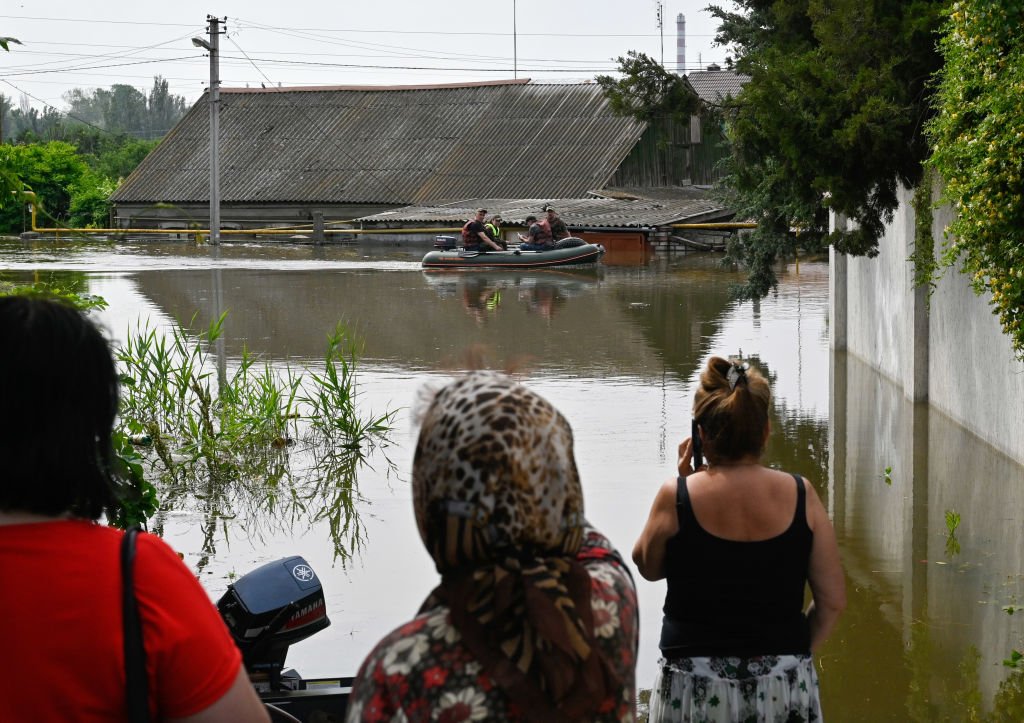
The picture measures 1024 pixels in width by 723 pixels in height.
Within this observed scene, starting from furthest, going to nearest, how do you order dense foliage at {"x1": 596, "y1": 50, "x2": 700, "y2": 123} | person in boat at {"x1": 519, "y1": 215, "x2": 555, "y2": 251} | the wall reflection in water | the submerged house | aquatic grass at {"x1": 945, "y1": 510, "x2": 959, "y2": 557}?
the submerged house → person in boat at {"x1": 519, "y1": 215, "x2": 555, "y2": 251} → dense foliage at {"x1": 596, "y1": 50, "x2": 700, "y2": 123} → aquatic grass at {"x1": 945, "y1": 510, "x2": 959, "y2": 557} → the wall reflection in water

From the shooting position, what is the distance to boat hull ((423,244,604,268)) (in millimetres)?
32094

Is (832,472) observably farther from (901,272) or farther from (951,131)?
(901,272)

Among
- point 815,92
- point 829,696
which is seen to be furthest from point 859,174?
point 829,696

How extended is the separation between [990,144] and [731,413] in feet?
14.6

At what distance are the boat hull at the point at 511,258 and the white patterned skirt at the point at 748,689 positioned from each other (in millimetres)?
28838

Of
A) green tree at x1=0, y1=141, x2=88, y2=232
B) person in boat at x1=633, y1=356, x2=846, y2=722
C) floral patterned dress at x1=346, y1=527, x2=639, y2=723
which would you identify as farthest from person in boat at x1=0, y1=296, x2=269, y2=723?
green tree at x1=0, y1=141, x2=88, y2=232

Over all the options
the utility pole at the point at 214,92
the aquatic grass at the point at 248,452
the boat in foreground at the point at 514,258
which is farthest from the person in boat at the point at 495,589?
the utility pole at the point at 214,92

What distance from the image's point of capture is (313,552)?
7855 millimetres

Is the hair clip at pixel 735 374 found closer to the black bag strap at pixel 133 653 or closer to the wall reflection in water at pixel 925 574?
the black bag strap at pixel 133 653

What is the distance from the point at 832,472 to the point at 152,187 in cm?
4904

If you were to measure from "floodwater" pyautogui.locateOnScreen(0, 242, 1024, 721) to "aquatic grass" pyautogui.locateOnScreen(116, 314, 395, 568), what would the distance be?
0.46 feet

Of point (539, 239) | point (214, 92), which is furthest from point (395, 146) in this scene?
point (539, 239)

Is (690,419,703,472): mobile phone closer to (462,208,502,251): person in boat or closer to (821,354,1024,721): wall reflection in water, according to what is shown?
(821,354,1024,721): wall reflection in water

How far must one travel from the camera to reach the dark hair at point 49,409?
2104 mm
